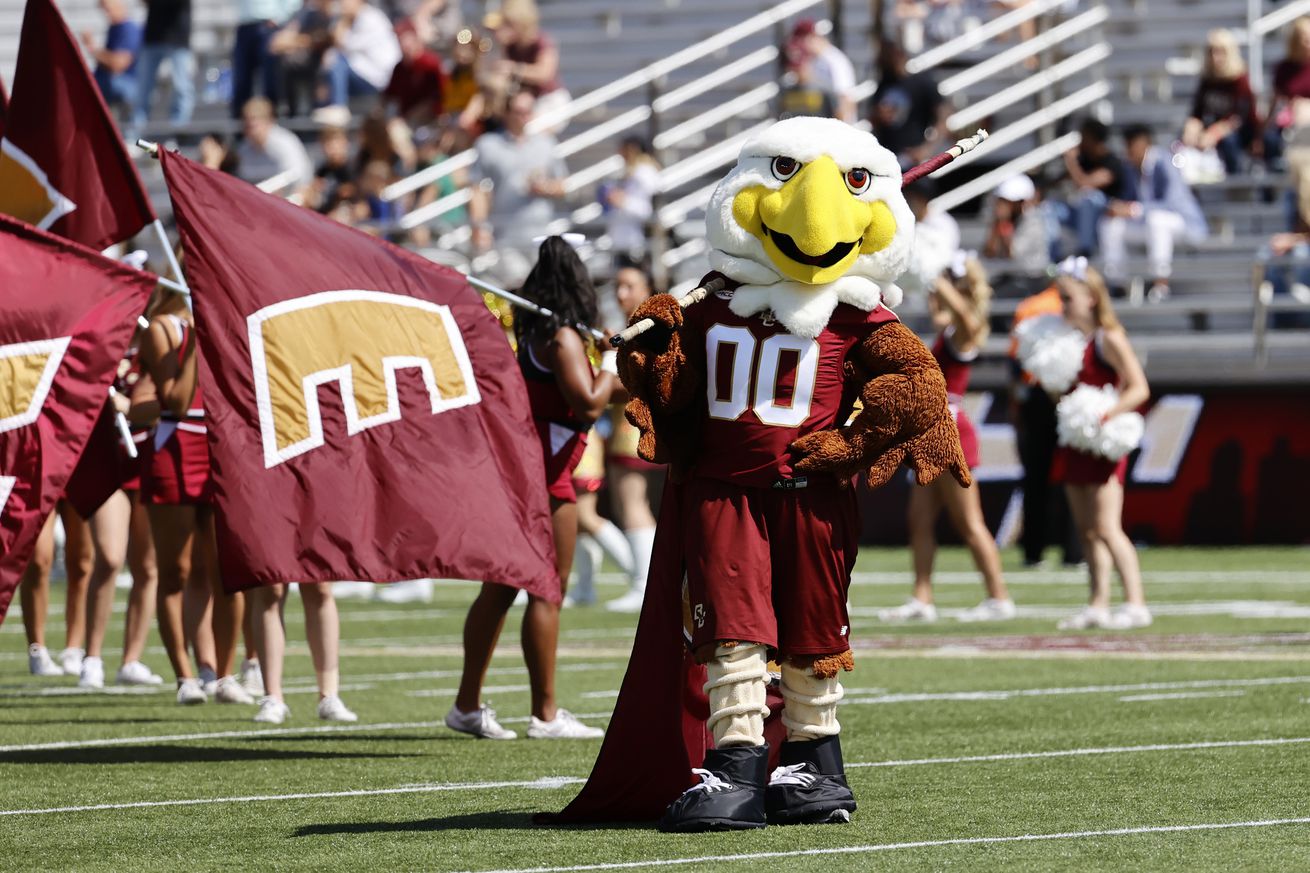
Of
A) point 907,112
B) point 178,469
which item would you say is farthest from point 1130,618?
point 907,112

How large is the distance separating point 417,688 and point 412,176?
12.3 meters

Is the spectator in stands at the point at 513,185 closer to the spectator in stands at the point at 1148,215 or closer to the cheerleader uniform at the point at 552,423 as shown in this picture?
the spectator in stands at the point at 1148,215

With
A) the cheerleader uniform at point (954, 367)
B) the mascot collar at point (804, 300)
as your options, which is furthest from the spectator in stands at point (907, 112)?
the mascot collar at point (804, 300)

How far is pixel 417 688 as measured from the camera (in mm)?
11453

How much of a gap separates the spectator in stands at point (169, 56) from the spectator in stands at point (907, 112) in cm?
846

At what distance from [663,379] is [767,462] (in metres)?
0.38

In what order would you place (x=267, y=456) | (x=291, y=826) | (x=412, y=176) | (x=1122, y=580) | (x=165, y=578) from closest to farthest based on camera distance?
1. (x=291, y=826)
2. (x=267, y=456)
3. (x=165, y=578)
4. (x=1122, y=580)
5. (x=412, y=176)

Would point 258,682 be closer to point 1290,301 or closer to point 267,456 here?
point 267,456

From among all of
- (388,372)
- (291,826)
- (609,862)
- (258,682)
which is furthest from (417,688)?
(609,862)

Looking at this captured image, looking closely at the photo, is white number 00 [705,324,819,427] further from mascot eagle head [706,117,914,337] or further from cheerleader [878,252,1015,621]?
cheerleader [878,252,1015,621]

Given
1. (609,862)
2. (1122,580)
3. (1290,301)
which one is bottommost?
(609,862)

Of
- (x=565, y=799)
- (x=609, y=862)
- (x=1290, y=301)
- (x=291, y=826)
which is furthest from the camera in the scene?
(x=1290, y=301)

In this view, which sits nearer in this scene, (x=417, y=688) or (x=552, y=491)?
(x=552, y=491)

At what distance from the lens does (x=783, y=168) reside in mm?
7047
